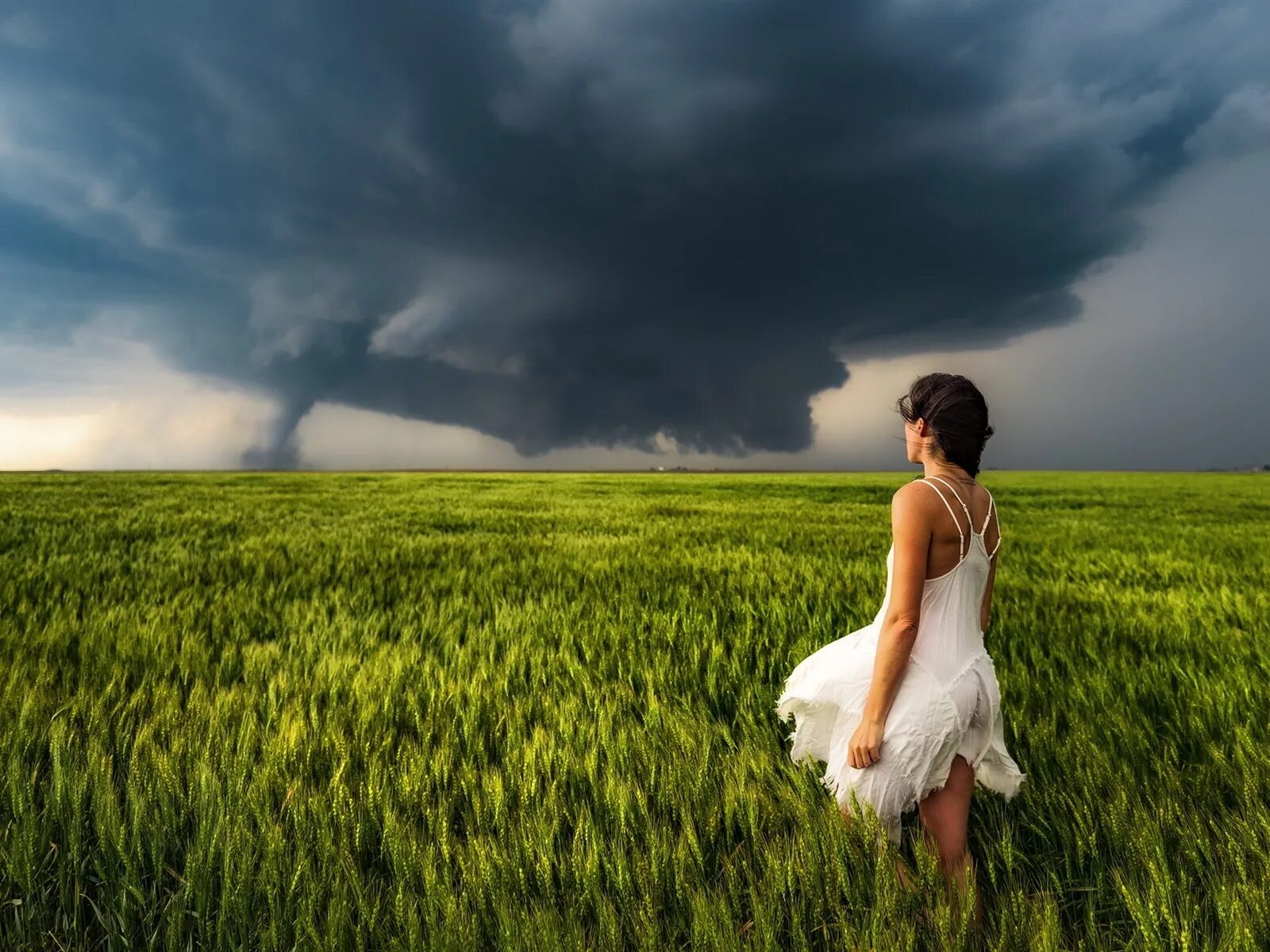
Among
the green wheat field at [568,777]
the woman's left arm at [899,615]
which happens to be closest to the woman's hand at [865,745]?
the woman's left arm at [899,615]

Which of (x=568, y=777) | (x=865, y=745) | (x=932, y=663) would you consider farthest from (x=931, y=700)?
(x=568, y=777)

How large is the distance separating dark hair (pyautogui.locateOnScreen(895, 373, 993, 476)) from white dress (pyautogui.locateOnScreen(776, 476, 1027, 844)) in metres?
0.12

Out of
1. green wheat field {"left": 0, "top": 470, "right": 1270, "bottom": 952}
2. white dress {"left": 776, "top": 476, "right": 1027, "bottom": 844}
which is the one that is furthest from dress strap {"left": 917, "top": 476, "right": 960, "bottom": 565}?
green wheat field {"left": 0, "top": 470, "right": 1270, "bottom": 952}

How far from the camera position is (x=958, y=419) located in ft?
5.43

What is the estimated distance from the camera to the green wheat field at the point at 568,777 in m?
1.62

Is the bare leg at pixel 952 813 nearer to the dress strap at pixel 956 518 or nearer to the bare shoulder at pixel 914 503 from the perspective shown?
the dress strap at pixel 956 518

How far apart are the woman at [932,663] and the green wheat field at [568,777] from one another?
17 centimetres

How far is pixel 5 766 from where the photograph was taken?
236 centimetres

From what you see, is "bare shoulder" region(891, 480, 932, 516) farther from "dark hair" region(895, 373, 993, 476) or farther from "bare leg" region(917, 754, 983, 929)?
"bare leg" region(917, 754, 983, 929)

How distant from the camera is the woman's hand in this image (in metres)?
1.61

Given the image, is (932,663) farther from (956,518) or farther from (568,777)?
(568,777)

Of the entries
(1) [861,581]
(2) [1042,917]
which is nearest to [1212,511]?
(1) [861,581]

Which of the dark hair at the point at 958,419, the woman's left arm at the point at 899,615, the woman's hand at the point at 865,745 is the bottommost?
the woman's hand at the point at 865,745

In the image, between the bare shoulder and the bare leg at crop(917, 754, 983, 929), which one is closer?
the bare shoulder
